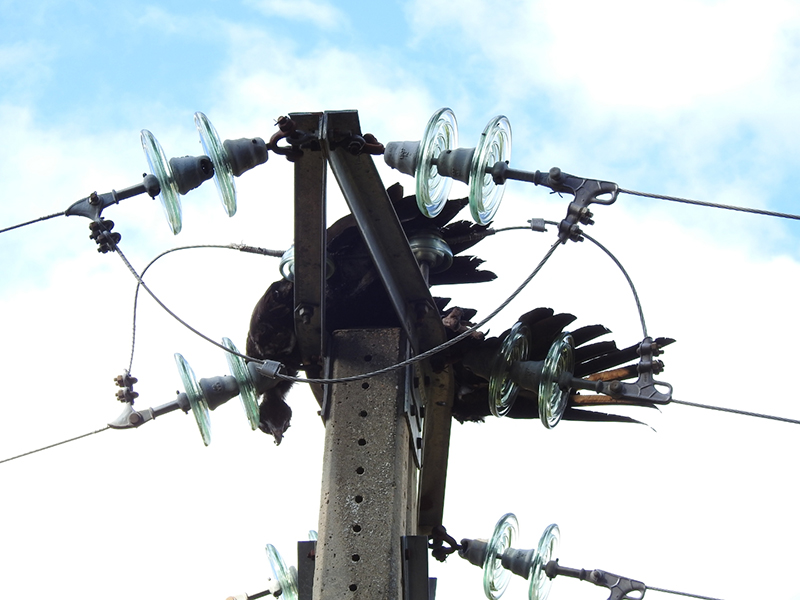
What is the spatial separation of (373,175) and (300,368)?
121 cm

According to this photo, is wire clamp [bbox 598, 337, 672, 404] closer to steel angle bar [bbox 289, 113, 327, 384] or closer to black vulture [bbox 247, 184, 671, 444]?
black vulture [bbox 247, 184, 671, 444]

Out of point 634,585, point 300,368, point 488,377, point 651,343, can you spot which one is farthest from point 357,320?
point 634,585

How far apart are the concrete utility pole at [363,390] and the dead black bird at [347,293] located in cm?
18

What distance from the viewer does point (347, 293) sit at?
539 cm

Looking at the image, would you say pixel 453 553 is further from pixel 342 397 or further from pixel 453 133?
pixel 453 133

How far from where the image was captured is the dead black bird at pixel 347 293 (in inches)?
207

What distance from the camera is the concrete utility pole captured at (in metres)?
4.40

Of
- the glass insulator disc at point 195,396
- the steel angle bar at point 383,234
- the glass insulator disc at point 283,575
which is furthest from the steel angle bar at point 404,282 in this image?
the glass insulator disc at point 195,396

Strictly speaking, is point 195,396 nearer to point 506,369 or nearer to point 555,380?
point 506,369

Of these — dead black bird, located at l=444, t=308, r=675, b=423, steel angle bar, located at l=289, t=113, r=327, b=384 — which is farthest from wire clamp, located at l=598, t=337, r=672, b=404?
steel angle bar, located at l=289, t=113, r=327, b=384

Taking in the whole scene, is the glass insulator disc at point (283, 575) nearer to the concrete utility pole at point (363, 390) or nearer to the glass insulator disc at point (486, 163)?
the concrete utility pole at point (363, 390)

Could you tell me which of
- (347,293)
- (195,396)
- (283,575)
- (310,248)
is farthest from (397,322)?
(283,575)

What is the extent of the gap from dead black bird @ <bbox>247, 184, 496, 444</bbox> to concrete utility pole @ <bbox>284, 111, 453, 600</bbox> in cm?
18

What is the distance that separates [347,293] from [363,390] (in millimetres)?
693
